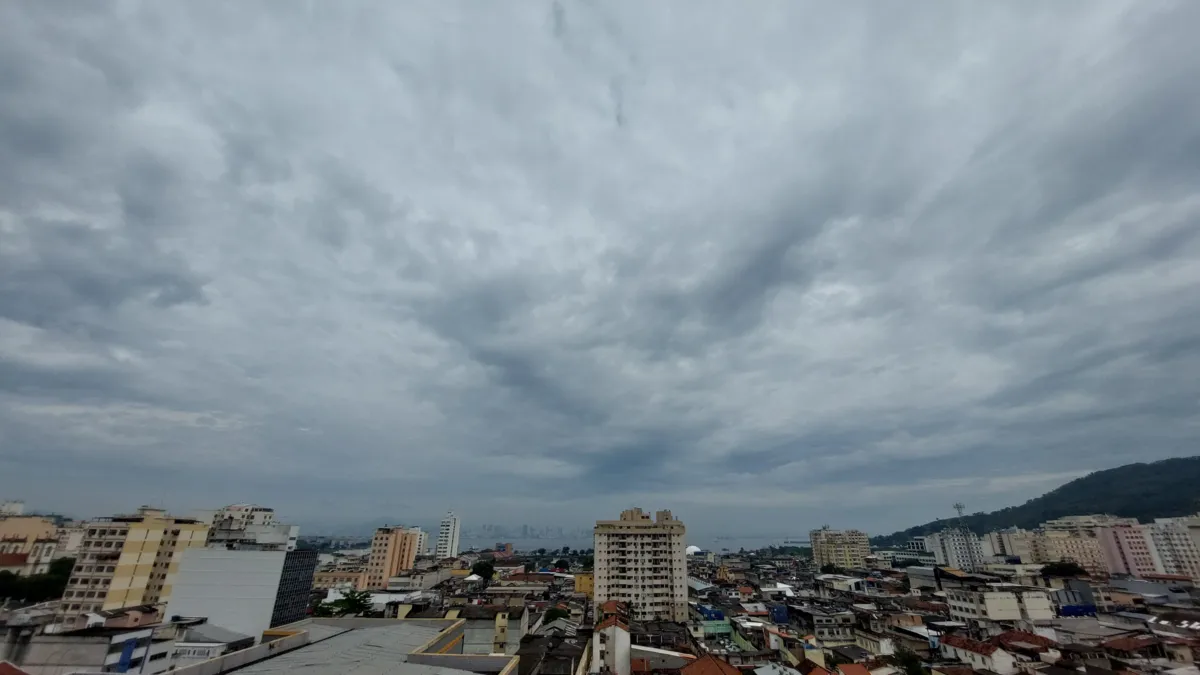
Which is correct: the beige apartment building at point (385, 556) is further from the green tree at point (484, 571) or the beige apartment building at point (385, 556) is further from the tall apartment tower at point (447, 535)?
the tall apartment tower at point (447, 535)

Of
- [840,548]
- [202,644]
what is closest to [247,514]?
[202,644]

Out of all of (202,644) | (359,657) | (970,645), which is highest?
(359,657)

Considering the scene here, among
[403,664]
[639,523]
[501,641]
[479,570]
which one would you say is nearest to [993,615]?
[639,523]

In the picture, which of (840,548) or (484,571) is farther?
(840,548)

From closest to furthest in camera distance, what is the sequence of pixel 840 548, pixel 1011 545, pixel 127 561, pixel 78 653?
pixel 78 653
pixel 127 561
pixel 1011 545
pixel 840 548

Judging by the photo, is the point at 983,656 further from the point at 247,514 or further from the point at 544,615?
the point at 247,514

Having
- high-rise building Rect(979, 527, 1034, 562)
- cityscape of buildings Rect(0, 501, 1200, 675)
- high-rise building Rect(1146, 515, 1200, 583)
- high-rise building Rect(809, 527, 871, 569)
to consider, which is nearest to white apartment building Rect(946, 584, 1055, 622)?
cityscape of buildings Rect(0, 501, 1200, 675)
